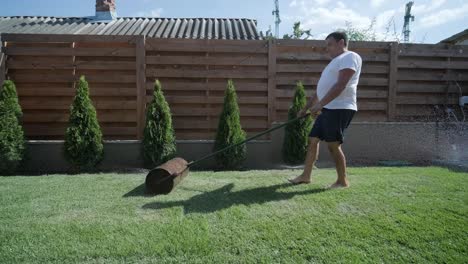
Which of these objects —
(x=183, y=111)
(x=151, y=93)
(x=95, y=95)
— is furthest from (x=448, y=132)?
(x=95, y=95)

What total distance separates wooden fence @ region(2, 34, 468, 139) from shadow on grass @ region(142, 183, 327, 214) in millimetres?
2732

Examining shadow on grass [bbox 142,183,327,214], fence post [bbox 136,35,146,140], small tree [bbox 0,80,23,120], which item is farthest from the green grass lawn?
fence post [bbox 136,35,146,140]

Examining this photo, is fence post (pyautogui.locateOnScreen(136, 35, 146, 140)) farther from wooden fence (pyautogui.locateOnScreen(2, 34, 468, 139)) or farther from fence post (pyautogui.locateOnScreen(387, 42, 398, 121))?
fence post (pyautogui.locateOnScreen(387, 42, 398, 121))

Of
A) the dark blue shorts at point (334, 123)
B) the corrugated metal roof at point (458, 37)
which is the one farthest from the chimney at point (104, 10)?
the corrugated metal roof at point (458, 37)

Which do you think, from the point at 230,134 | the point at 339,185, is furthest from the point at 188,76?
the point at 339,185

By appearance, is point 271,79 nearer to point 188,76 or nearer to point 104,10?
point 188,76

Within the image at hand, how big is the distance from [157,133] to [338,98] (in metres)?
3.03

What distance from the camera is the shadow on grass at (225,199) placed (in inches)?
118

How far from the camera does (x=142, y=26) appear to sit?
9055 millimetres

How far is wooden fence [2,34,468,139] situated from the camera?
5.86 meters

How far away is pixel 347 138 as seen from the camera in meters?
6.11

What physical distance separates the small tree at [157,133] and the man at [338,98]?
8.74 ft

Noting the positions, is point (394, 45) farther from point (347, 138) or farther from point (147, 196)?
point (147, 196)

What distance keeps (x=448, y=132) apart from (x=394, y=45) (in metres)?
1.92
